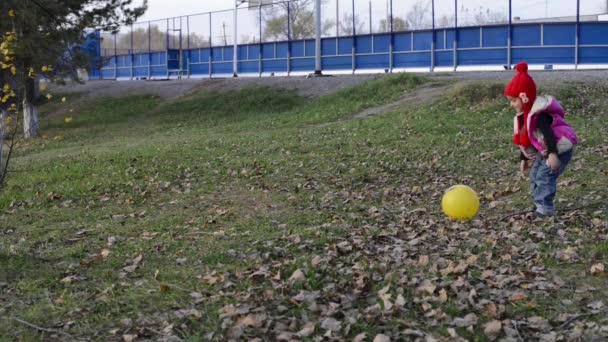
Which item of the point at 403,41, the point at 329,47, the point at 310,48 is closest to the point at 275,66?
the point at 310,48

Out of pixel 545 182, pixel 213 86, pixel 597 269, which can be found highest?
pixel 213 86

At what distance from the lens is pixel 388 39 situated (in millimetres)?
33469

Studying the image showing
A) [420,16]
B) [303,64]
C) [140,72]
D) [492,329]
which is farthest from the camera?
[140,72]

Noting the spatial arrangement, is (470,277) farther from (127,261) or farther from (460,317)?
(127,261)

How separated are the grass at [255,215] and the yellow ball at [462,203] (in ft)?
0.58

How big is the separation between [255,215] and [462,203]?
2448 millimetres

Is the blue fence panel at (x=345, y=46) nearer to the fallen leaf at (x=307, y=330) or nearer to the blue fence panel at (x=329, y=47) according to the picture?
the blue fence panel at (x=329, y=47)

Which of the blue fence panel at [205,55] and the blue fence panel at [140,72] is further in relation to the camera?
the blue fence panel at [140,72]

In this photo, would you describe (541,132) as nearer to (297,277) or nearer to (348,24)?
(297,277)

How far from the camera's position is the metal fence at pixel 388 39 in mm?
28641

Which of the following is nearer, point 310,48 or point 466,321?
Result: point 466,321

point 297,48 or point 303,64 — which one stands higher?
point 297,48

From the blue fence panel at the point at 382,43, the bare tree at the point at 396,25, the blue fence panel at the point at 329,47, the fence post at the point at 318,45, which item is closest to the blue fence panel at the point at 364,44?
the blue fence panel at the point at 382,43

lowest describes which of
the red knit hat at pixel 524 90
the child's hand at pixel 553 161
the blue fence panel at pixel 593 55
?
the child's hand at pixel 553 161
